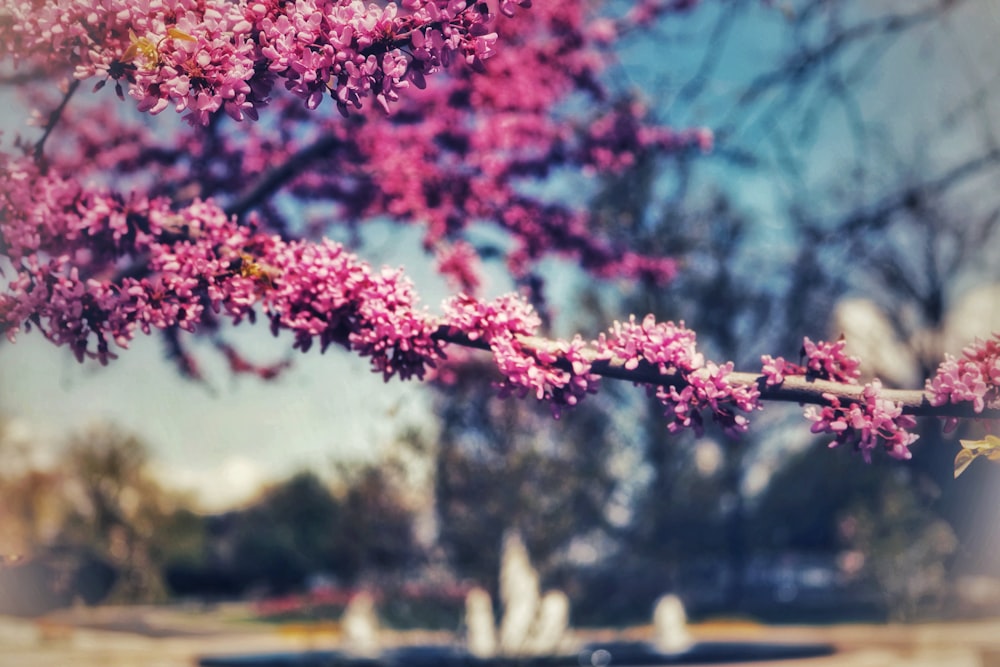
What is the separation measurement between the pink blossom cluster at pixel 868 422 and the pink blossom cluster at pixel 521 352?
74cm

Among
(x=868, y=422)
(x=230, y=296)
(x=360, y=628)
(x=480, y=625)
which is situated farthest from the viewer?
(x=360, y=628)

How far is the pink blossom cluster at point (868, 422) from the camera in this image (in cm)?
236

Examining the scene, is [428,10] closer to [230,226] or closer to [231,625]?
[230,226]

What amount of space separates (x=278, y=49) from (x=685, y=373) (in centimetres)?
151

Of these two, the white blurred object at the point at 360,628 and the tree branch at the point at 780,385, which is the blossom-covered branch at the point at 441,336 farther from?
the white blurred object at the point at 360,628

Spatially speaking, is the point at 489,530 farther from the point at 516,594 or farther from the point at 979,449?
the point at 979,449

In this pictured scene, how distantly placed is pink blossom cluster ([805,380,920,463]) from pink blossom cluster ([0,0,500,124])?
153cm

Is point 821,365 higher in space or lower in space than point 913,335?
lower

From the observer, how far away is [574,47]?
5.80 meters

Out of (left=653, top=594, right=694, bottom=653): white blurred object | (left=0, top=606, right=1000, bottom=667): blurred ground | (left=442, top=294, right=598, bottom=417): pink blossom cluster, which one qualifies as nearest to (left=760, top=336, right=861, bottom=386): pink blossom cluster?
(left=442, top=294, right=598, bottom=417): pink blossom cluster

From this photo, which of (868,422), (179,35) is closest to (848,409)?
(868,422)

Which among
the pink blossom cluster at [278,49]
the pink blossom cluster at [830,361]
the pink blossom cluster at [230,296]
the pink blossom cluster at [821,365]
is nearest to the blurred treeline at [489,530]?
the pink blossom cluster at [230,296]

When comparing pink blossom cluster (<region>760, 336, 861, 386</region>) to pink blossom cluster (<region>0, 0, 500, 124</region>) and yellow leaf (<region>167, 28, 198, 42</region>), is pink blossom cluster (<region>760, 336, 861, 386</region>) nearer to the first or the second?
pink blossom cluster (<region>0, 0, 500, 124</region>)

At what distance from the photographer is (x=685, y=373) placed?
7.80 feet
